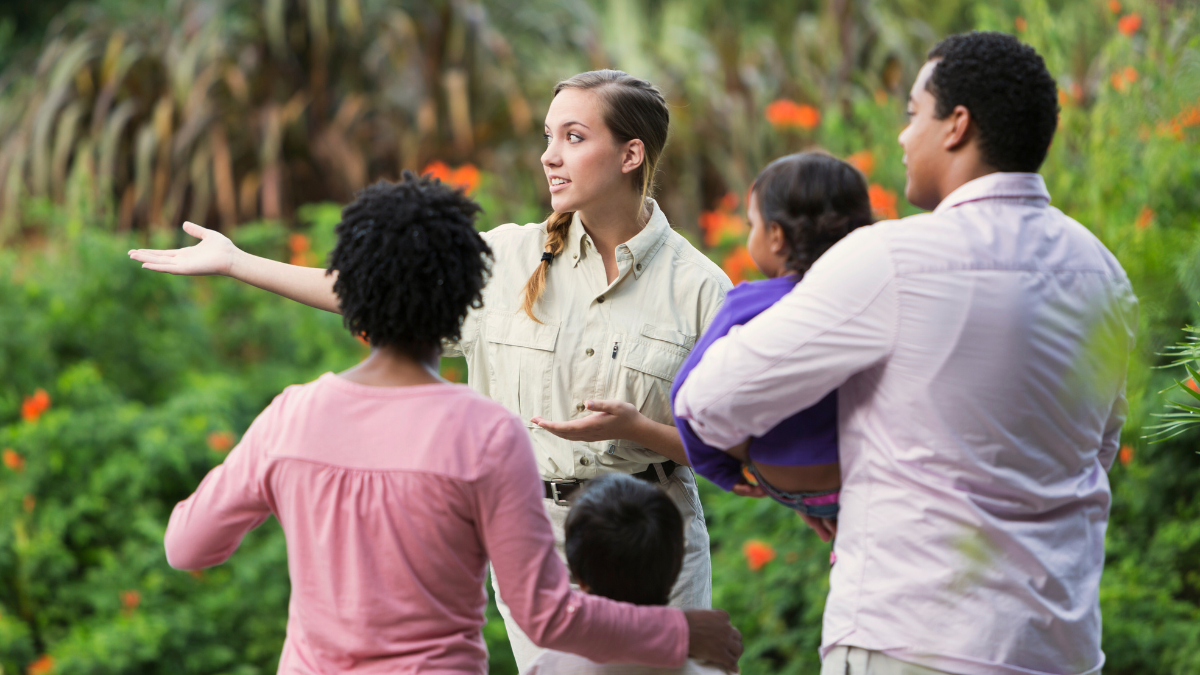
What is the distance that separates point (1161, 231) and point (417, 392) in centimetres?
284

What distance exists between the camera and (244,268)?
83.7 inches

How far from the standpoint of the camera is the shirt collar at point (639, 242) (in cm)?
228

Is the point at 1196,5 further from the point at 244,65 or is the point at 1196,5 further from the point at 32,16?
the point at 32,16

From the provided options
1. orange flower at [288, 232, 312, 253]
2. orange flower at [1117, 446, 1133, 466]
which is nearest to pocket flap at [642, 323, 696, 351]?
orange flower at [1117, 446, 1133, 466]

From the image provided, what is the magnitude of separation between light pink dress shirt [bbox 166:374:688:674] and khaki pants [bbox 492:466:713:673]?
0.59 metres

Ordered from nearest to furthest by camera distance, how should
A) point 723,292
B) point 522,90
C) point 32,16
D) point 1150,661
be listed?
point 723,292
point 1150,661
point 522,90
point 32,16

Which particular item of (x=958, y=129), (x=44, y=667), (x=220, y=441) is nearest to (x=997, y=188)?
(x=958, y=129)

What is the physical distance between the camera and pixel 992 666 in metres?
1.48

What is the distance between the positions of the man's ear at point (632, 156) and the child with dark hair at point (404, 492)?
0.71 m

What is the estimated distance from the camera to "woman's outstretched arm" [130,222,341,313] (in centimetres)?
210

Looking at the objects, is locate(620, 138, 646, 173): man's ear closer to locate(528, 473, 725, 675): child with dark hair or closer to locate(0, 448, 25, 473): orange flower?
locate(528, 473, 725, 675): child with dark hair

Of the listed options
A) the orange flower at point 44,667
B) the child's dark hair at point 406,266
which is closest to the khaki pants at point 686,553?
the child's dark hair at point 406,266

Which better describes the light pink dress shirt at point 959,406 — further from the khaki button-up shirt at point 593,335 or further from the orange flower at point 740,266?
the orange flower at point 740,266

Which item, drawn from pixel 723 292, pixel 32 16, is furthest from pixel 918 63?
pixel 32 16
